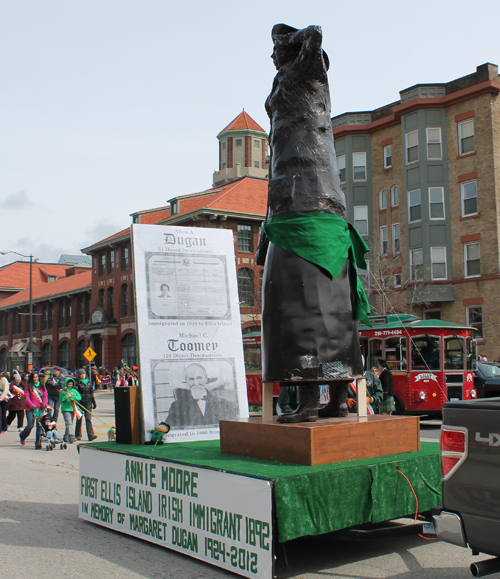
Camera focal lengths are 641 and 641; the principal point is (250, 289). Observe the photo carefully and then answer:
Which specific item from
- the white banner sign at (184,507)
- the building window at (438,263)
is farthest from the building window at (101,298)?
the white banner sign at (184,507)

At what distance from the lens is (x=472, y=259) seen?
1168 inches

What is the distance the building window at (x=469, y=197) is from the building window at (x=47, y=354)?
44539 millimetres

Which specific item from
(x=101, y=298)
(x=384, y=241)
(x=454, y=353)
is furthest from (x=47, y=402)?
(x=101, y=298)

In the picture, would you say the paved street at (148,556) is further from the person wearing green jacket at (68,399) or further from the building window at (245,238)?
the building window at (245,238)

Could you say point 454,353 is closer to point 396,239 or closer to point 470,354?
point 470,354

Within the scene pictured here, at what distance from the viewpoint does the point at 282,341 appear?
5.57 m

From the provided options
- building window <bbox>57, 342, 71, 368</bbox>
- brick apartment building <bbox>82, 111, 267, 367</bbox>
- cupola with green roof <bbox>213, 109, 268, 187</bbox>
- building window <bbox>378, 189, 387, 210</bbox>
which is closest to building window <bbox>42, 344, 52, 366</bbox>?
building window <bbox>57, 342, 71, 368</bbox>

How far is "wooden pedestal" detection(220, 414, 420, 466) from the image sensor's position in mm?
5070

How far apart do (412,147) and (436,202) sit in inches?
123

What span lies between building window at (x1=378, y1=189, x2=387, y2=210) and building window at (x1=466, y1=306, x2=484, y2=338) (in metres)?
7.34

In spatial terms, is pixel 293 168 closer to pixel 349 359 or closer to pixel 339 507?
pixel 349 359

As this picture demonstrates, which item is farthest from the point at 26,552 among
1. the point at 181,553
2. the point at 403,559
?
the point at 403,559

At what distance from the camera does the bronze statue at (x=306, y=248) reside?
5.55m

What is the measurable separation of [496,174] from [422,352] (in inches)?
592
